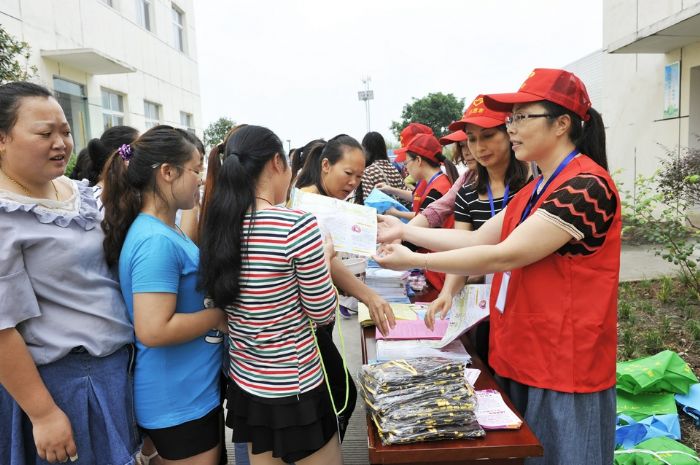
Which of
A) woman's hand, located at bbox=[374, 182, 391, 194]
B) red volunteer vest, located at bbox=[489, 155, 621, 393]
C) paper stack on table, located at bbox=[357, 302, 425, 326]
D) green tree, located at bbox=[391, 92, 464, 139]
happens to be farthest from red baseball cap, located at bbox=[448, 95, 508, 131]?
green tree, located at bbox=[391, 92, 464, 139]

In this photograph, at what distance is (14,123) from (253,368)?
971 mm

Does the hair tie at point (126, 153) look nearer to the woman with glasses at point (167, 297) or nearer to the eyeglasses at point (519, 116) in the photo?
the woman with glasses at point (167, 297)

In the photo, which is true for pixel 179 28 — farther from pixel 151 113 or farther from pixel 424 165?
pixel 424 165

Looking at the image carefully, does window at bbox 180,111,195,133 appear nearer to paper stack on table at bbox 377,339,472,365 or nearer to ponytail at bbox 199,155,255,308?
paper stack on table at bbox 377,339,472,365

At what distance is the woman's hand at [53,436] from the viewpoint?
1373 mm

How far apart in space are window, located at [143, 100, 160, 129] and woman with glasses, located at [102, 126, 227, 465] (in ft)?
41.6

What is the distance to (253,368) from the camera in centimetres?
153

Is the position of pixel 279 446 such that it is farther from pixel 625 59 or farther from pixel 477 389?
pixel 625 59

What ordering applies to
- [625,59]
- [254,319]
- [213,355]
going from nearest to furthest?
1. [254,319]
2. [213,355]
3. [625,59]

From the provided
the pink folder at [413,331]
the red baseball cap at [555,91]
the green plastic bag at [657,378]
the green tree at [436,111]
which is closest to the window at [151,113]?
the pink folder at [413,331]

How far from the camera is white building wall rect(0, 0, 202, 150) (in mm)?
8766

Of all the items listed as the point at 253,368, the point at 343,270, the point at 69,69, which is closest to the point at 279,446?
the point at 253,368

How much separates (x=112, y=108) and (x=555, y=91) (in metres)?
12.2

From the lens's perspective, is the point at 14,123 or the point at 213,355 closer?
the point at 14,123
